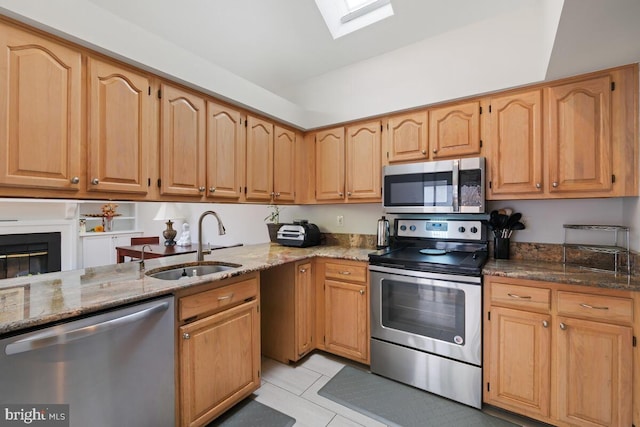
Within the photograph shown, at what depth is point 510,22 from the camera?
206 centimetres

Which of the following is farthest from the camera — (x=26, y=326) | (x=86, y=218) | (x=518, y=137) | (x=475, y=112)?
(x=86, y=218)

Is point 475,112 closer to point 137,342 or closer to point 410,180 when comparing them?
point 410,180

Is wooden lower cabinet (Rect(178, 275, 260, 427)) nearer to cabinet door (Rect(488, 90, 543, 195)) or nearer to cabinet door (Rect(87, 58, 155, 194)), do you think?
cabinet door (Rect(87, 58, 155, 194))

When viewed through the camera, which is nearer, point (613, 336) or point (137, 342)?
point (137, 342)

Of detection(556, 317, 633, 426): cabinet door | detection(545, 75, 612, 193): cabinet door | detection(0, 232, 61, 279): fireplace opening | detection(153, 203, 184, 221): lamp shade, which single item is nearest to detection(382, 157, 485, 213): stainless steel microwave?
detection(545, 75, 612, 193): cabinet door

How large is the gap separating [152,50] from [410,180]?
6.53ft

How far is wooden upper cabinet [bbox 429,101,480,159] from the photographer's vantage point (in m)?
2.12

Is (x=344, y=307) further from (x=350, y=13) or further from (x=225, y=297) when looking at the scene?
(x=350, y=13)

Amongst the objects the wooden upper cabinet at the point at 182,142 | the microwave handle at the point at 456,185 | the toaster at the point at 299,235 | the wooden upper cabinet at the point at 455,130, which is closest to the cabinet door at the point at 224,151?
the wooden upper cabinet at the point at 182,142

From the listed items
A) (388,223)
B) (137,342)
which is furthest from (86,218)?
(388,223)

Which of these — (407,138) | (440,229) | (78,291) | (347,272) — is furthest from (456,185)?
(78,291)

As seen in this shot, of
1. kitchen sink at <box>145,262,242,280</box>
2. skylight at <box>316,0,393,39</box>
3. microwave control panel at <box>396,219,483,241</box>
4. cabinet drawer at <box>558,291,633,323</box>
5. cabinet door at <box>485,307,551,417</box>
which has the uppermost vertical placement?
skylight at <box>316,0,393,39</box>

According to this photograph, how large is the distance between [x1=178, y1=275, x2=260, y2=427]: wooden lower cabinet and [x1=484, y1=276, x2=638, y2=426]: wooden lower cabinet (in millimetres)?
1519

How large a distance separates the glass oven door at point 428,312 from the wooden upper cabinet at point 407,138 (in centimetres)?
97
